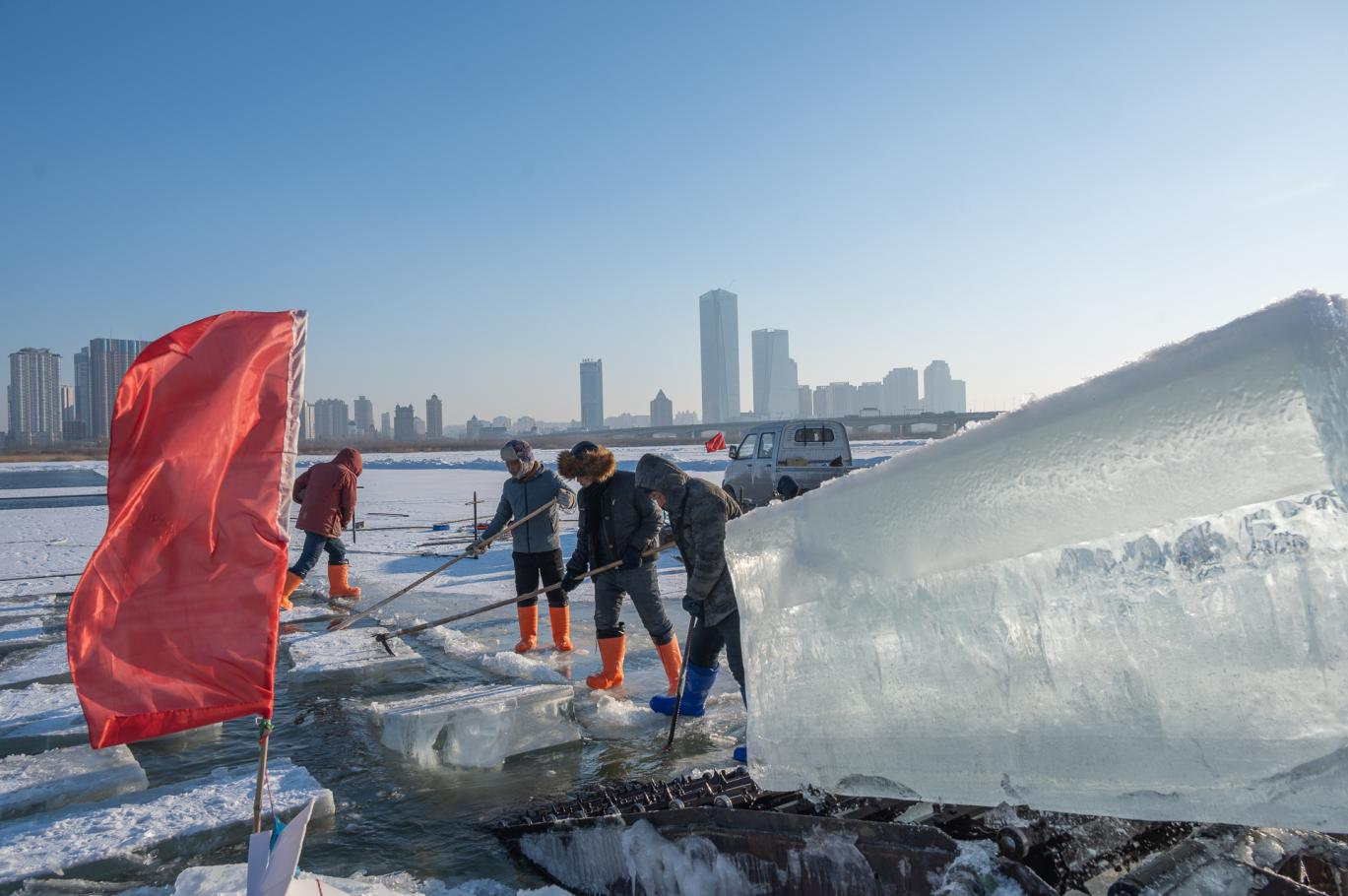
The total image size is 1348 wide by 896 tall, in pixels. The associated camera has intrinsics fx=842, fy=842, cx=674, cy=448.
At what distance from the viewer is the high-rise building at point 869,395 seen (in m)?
164

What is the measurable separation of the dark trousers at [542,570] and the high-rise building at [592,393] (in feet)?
593

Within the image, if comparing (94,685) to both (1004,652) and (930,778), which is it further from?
(1004,652)

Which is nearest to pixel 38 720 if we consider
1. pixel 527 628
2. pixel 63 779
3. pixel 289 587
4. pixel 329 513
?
pixel 63 779

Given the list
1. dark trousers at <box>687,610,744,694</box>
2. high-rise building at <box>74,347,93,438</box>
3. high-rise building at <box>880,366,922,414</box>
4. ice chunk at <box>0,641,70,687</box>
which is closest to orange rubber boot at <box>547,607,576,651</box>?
dark trousers at <box>687,610,744,694</box>

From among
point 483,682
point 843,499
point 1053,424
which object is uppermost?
point 1053,424

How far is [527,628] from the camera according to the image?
22.7ft

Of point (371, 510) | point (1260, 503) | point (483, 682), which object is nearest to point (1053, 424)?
point (1260, 503)

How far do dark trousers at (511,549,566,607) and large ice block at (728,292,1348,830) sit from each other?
4713 millimetres

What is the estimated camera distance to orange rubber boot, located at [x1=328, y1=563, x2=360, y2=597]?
940 cm

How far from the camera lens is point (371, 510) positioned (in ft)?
68.9

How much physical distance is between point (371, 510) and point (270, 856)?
19.8 m

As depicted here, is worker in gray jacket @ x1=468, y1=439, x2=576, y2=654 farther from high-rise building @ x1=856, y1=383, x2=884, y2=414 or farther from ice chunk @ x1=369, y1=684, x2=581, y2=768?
high-rise building @ x1=856, y1=383, x2=884, y2=414

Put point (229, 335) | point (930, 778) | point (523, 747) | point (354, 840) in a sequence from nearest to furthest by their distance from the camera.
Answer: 1. point (930, 778)
2. point (229, 335)
3. point (354, 840)
4. point (523, 747)

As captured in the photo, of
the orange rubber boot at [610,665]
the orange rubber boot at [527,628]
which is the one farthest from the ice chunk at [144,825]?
the orange rubber boot at [527,628]
